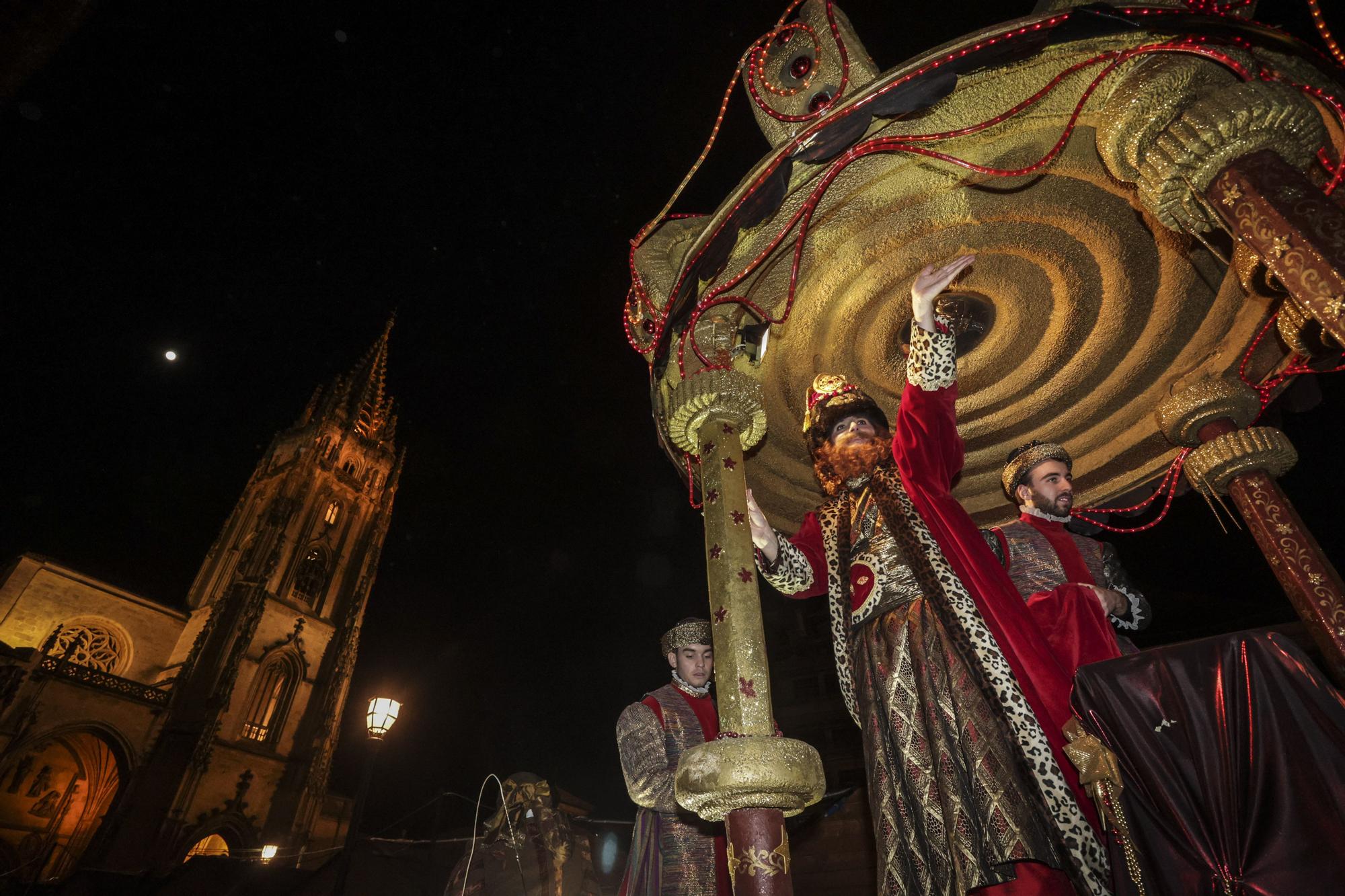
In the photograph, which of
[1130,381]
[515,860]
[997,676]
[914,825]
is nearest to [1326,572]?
Result: [1130,381]

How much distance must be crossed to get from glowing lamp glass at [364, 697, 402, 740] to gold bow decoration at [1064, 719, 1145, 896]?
10.9m

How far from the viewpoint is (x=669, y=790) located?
4.36 meters

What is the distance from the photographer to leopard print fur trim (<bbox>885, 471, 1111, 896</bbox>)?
234 cm

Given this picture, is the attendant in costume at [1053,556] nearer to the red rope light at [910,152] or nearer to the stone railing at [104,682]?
the red rope light at [910,152]

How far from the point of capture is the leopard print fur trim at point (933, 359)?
342cm

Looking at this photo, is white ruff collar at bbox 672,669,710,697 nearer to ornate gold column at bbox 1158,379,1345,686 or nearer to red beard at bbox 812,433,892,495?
red beard at bbox 812,433,892,495

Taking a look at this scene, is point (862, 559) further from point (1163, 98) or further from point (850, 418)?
point (1163, 98)

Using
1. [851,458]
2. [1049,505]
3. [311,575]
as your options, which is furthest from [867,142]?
[311,575]

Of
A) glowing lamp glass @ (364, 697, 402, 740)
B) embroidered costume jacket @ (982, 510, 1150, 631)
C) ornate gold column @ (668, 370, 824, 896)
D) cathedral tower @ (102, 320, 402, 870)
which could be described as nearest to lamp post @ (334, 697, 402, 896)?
glowing lamp glass @ (364, 697, 402, 740)

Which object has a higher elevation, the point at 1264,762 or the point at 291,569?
the point at 291,569

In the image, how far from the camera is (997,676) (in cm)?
275

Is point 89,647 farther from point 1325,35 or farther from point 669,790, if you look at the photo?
point 1325,35

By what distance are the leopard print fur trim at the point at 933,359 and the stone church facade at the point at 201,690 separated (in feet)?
74.3

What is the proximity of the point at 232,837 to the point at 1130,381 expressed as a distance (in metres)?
32.1
